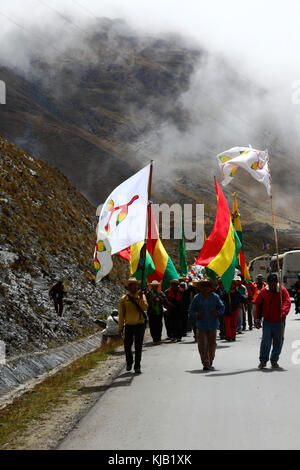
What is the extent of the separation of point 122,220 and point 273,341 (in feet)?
11.8

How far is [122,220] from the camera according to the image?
12352 mm

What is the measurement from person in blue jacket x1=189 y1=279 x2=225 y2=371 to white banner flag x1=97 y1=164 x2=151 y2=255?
1.59 metres

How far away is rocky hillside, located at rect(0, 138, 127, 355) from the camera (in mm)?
18219

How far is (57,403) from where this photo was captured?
398 inches

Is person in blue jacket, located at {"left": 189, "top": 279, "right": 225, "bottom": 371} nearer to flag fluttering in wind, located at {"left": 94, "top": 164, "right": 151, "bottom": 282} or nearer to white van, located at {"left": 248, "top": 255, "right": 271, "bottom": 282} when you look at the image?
flag fluttering in wind, located at {"left": 94, "top": 164, "right": 151, "bottom": 282}

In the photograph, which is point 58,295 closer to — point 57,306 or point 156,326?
point 57,306

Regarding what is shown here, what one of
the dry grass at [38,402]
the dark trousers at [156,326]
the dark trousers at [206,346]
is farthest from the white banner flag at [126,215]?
the dark trousers at [156,326]

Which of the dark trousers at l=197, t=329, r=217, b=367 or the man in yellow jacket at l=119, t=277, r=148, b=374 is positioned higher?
the man in yellow jacket at l=119, t=277, r=148, b=374

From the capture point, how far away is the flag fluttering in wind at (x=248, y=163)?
50.4 feet

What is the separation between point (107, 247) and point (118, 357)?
4.14 m

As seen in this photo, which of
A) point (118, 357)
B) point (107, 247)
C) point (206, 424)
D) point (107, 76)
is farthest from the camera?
point (107, 76)

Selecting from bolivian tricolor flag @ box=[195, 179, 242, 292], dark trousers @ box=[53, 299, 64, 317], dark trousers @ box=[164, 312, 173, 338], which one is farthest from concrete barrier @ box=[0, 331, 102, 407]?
bolivian tricolor flag @ box=[195, 179, 242, 292]
